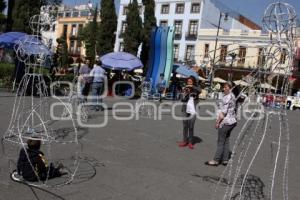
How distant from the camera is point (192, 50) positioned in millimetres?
50656

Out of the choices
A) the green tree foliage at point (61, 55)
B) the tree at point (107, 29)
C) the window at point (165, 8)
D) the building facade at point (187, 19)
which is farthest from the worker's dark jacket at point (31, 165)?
the window at point (165, 8)

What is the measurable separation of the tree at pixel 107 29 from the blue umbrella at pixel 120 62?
12.0 meters

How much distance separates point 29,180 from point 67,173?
658 mm

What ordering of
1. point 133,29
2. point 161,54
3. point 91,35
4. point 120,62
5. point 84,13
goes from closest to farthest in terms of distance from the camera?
point 120,62 → point 161,54 → point 133,29 → point 91,35 → point 84,13

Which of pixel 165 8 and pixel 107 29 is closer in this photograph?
pixel 107 29

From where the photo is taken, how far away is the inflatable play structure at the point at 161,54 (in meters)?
21.6

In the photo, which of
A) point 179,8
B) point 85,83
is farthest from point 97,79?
point 179,8

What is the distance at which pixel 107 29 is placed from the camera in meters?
34.2

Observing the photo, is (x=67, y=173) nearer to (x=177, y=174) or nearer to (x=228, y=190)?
(x=177, y=174)

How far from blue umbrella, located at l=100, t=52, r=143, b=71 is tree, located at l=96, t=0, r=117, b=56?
11992 millimetres

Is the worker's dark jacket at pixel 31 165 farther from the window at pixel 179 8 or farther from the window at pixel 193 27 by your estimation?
the window at pixel 179 8

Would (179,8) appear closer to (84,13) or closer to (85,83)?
(84,13)

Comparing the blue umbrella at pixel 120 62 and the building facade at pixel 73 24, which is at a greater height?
the building facade at pixel 73 24

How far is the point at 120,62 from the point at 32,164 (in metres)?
15.0
